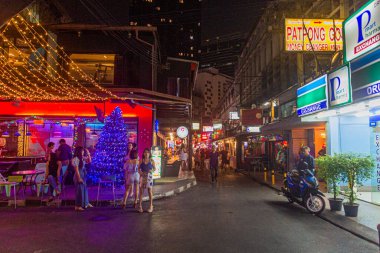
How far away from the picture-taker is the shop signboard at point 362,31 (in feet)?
28.9

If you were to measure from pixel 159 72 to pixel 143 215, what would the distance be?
18.0 m

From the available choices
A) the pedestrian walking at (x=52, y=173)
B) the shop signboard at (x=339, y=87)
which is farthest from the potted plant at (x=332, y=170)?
the pedestrian walking at (x=52, y=173)

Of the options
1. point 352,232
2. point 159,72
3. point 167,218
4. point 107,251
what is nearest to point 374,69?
point 352,232

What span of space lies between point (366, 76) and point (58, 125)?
16.0m

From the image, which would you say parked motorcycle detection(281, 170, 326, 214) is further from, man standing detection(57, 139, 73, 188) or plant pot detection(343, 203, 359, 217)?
man standing detection(57, 139, 73, 188)

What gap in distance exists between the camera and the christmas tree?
14516mm

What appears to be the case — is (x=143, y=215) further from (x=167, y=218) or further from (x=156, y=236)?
(x=156, y=236)

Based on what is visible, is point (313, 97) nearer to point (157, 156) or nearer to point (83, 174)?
point (157, 156)

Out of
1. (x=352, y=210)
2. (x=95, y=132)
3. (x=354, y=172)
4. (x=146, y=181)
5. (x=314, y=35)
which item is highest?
(x=314, y=35)

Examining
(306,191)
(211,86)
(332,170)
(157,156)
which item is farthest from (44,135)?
(211,86)

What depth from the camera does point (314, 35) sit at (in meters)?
14.3

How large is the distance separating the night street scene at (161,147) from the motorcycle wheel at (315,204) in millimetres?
30

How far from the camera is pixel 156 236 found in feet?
22.9

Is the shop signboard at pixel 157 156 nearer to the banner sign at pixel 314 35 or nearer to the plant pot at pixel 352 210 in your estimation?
the banner sign at pixel 314 35
